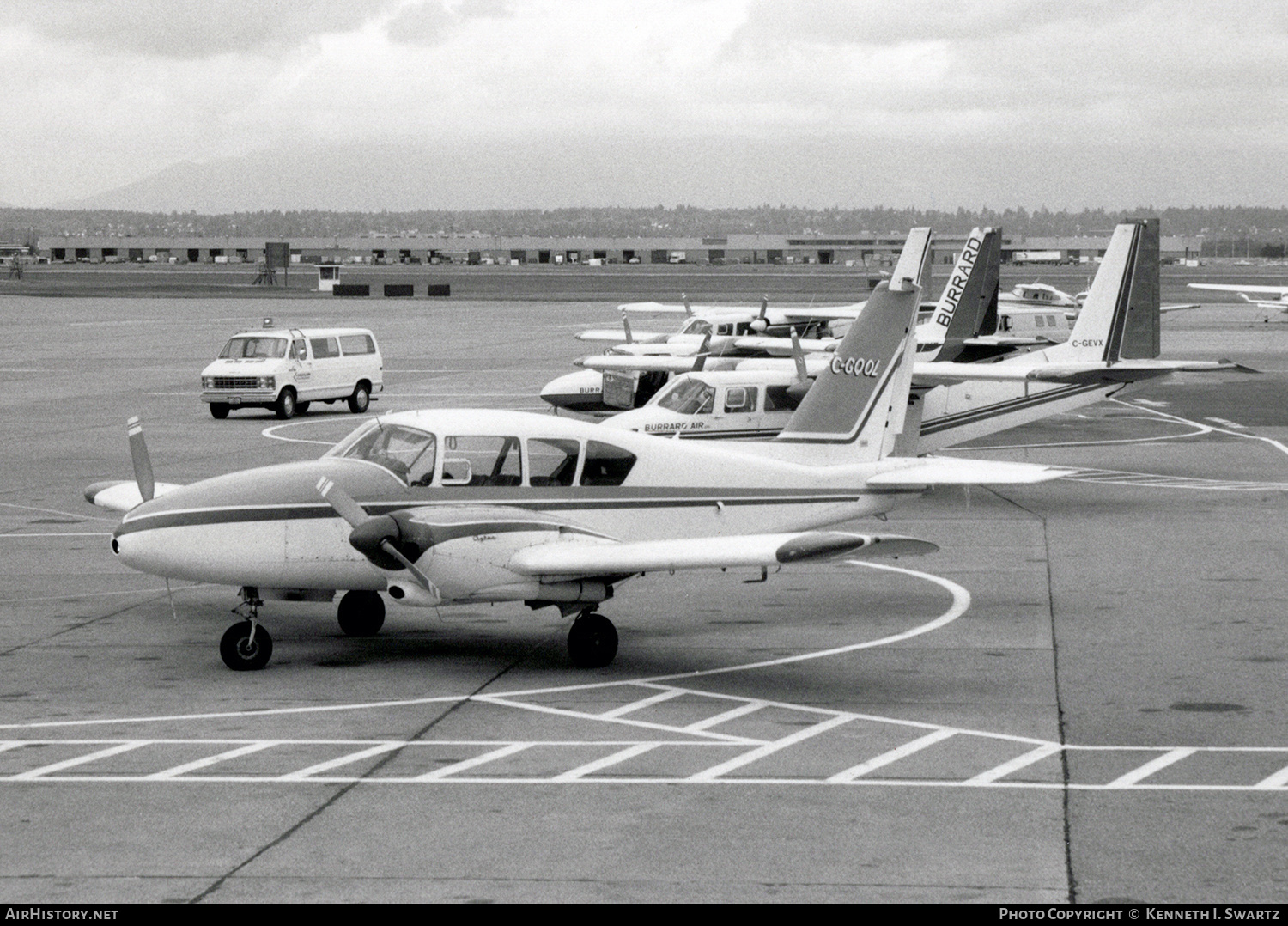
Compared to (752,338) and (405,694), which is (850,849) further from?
(752,338)

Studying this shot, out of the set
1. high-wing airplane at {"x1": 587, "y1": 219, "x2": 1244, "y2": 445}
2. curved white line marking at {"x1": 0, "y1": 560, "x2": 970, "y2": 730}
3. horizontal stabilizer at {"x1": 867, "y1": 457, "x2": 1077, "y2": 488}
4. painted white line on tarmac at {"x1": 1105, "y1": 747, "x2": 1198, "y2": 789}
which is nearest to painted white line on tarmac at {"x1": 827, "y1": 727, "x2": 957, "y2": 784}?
painted white line on tarmac at {"x1": 1105, "y1": 747, "x2": 1198, "y2": 789}

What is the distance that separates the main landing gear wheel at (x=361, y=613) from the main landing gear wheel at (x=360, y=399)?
27.3m

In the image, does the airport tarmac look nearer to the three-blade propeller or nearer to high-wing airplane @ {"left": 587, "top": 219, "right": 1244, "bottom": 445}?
the three-blade propeller

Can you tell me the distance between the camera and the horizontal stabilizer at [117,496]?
1959 cm

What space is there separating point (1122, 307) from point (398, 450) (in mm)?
18056

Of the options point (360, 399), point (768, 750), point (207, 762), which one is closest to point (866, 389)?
point (768, 750)

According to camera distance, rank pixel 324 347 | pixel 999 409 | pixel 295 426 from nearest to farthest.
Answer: pixel 999 409
pixel 295 426
pixel 324 347

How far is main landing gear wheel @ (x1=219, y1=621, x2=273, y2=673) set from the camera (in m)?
16.5

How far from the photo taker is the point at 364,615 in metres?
18.2

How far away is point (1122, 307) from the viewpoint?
102 feet

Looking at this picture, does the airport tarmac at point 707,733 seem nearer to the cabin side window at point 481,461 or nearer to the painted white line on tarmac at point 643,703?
the painted white line on tarmac at point 643,703

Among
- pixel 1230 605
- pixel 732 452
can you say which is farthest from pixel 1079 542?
pixel 732 452

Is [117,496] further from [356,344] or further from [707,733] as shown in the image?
[356,344]

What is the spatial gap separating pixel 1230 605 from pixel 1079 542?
4.95m
